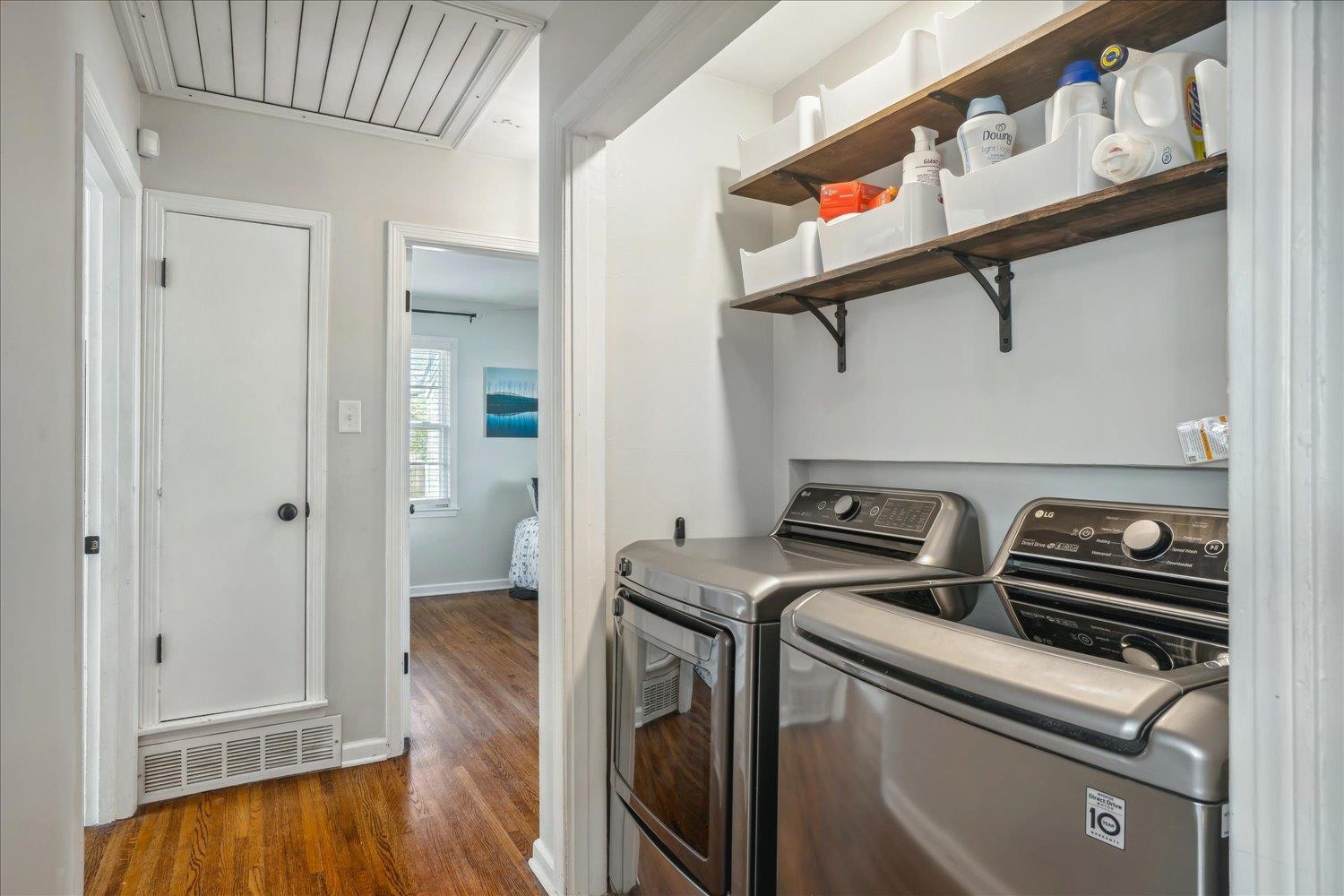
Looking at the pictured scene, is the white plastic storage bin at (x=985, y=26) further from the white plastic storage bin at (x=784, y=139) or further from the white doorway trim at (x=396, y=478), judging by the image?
the white doorway trim at (x=396, y=478)

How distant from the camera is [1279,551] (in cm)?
54

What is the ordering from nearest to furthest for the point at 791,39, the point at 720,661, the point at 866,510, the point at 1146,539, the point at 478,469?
the point at 1146,539 → the point at 720,661 → the point at 866,510 → the point at 791,39 → the point at 478,469

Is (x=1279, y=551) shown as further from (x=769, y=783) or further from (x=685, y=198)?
(x=685, y=198)

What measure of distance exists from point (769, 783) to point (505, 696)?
239 centimetres

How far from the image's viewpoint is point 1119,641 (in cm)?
106

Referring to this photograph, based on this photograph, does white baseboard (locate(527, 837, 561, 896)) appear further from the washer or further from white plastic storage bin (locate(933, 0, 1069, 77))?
white plastic storage bin (locate(933, 0, 1069, 77))

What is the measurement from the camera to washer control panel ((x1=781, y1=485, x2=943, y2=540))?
1.70m

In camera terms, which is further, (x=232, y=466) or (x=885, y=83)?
(x=232, y=466)

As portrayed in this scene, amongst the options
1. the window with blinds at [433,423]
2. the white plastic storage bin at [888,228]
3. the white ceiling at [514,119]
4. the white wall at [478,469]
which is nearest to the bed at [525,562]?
the white wall at [478,469]

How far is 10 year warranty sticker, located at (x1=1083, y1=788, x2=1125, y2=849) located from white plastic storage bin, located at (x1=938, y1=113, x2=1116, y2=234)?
953 mm

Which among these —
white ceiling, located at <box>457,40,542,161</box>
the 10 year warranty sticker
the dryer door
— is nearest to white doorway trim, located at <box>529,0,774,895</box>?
the dryer door

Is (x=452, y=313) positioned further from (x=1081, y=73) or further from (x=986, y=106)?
(x=1081, y=73)

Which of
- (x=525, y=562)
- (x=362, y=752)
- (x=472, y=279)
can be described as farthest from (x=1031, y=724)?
(x=525, y=562)

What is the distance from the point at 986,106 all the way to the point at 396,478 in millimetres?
2302
